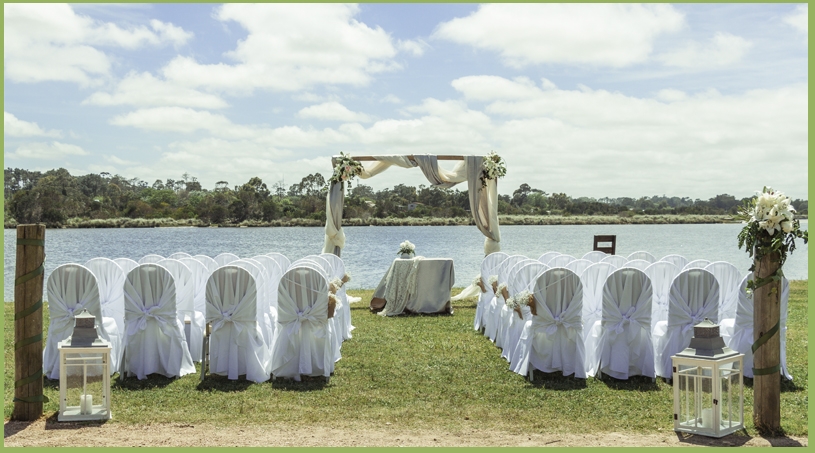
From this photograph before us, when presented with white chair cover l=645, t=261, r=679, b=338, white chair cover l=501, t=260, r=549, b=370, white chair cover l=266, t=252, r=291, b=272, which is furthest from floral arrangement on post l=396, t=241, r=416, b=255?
white chair cover l=645, t=261, r=679, b=338

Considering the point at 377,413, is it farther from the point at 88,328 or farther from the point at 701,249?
the point at 701,249

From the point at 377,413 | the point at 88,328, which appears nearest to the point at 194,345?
the point at 88,328

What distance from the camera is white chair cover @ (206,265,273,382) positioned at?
6832 millimetres

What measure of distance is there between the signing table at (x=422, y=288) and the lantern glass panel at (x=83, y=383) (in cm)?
633

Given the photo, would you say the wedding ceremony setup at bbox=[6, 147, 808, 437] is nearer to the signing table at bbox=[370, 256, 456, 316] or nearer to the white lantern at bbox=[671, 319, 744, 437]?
the white lantern at bbox=[671, 319, 744, 437]

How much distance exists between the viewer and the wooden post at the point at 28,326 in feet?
18.6

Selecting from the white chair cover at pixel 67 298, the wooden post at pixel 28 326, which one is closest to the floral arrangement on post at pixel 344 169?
the white chair cover at pixel 67 298

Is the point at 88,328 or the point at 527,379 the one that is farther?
the point at 527,379

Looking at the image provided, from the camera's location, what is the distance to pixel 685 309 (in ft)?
22.6

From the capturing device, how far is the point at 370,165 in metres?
13.2

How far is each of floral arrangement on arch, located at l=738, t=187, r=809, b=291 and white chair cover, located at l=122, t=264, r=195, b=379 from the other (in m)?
4.87

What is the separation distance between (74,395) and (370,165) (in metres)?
8.17

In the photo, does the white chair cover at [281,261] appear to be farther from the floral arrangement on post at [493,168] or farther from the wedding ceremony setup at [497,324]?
the floral arrangement on post at [493,168]

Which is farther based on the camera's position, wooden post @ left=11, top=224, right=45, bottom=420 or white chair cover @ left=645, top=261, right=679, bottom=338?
white chair cover @ left=645, top=261, right=679, bottom=338
